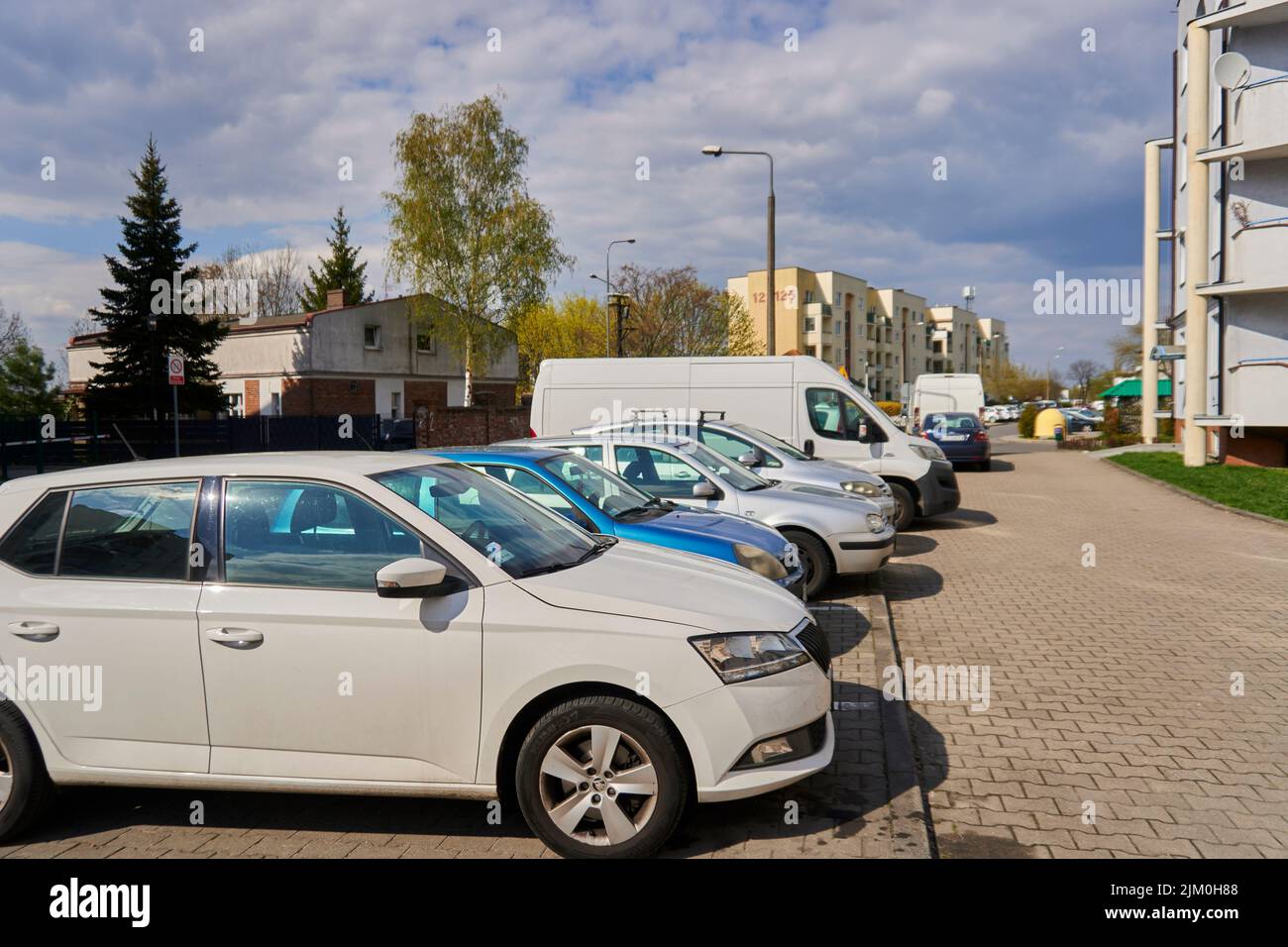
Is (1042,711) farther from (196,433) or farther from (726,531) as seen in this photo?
(196,433)

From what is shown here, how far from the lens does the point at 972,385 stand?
96.5 ft

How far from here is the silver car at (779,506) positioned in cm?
879

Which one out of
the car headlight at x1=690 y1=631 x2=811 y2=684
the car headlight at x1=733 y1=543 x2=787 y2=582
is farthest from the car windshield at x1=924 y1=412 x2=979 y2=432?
the car headlight at x1=690 y1=631 x2=811 y2=684

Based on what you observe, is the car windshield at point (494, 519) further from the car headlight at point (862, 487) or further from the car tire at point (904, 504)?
the car tire at point (904, 504)

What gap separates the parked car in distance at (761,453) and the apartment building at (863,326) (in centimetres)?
5910

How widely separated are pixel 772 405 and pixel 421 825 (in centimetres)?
1062

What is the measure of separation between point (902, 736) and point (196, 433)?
2877cm

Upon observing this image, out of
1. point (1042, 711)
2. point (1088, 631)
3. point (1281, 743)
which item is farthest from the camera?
point (1088, 631)

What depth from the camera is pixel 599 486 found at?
7492mm

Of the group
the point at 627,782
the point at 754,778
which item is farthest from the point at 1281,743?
the point at 627,782

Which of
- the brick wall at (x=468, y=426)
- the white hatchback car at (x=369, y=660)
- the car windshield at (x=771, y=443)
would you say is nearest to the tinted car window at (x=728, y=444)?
the car windshield at (x=771, y=443)

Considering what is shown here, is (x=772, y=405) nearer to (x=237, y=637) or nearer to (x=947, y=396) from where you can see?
(x=237, y=637)

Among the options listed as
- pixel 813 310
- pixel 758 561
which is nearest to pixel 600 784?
pixel 758 561

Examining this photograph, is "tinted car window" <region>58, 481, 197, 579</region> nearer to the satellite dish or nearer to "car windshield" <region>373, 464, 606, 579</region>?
"car windshield" <region>373, 464, 606, 579</region>
